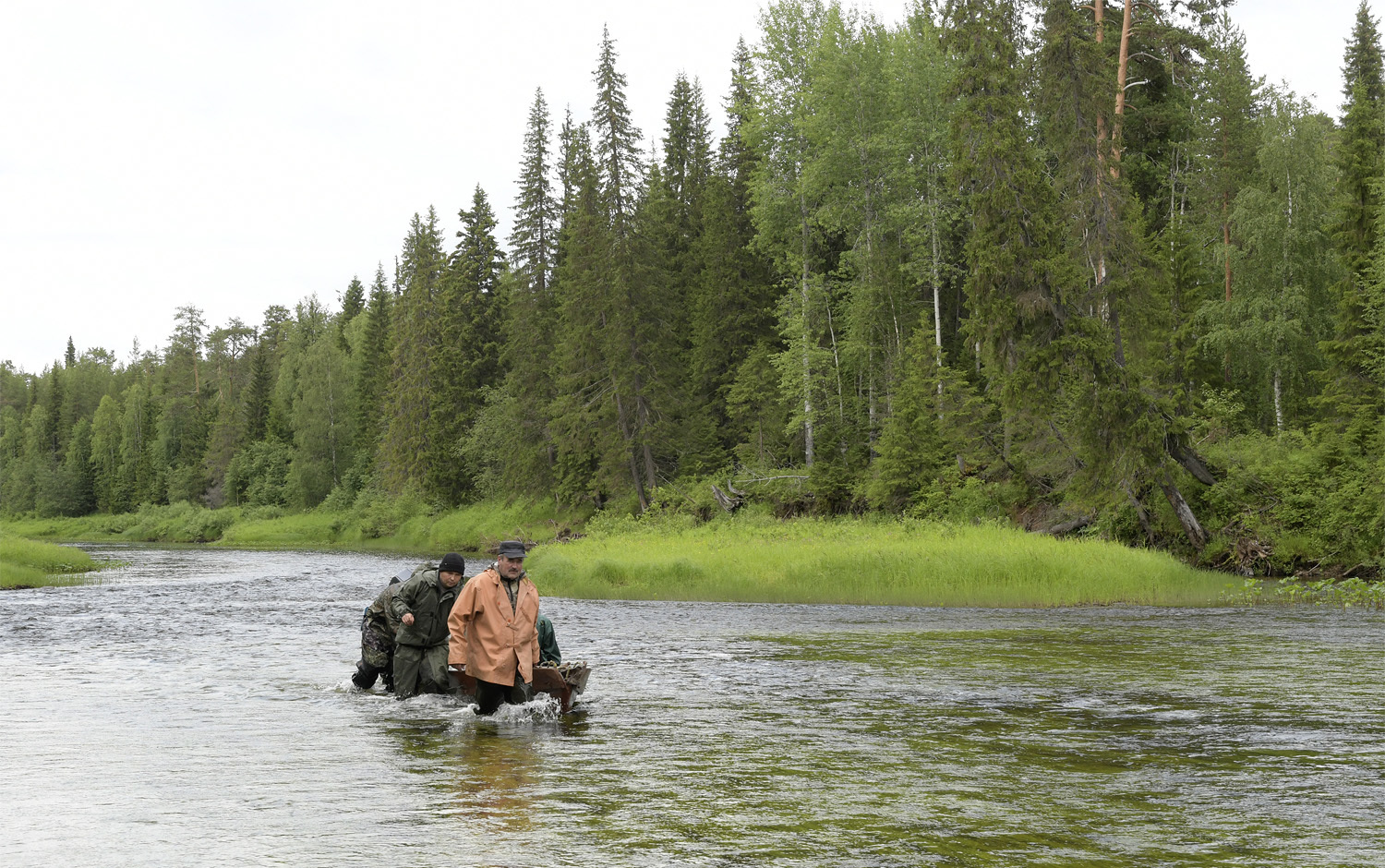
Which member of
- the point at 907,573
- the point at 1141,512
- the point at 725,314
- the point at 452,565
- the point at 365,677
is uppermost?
the point at 725,314

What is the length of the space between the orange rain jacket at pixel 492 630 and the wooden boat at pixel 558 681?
21.0 inches

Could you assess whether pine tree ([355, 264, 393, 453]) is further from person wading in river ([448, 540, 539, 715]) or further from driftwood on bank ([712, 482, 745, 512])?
person wading in river ([448, 540, 539, 715])

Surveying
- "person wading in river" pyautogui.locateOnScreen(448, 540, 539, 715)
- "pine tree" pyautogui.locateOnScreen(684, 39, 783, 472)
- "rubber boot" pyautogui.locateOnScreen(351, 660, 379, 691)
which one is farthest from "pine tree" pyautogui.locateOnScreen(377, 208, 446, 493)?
"person wading in river" pyautogui.locateOnScreen(448, 540, 539, 715)

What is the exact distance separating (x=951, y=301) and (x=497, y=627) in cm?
4486

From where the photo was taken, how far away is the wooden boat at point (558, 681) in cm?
1347

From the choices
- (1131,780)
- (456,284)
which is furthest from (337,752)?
(456,284)

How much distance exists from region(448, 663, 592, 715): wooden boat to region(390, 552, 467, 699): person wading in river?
0.42 metres

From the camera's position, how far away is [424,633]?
1432 centimetres

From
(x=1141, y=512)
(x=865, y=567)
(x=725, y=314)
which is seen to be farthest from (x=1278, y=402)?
(x=725, y=314)

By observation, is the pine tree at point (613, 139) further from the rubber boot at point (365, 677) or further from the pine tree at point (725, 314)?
A: the rubber boot at point (365, 677)

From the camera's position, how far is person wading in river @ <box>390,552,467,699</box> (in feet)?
46.4

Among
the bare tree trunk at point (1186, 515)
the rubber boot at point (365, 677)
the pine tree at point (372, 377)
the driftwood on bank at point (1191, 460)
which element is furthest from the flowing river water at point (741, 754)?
the pine tree at point (372, 377)

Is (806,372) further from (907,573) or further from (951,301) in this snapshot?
(907,573)

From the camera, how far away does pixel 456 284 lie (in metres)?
70.7
